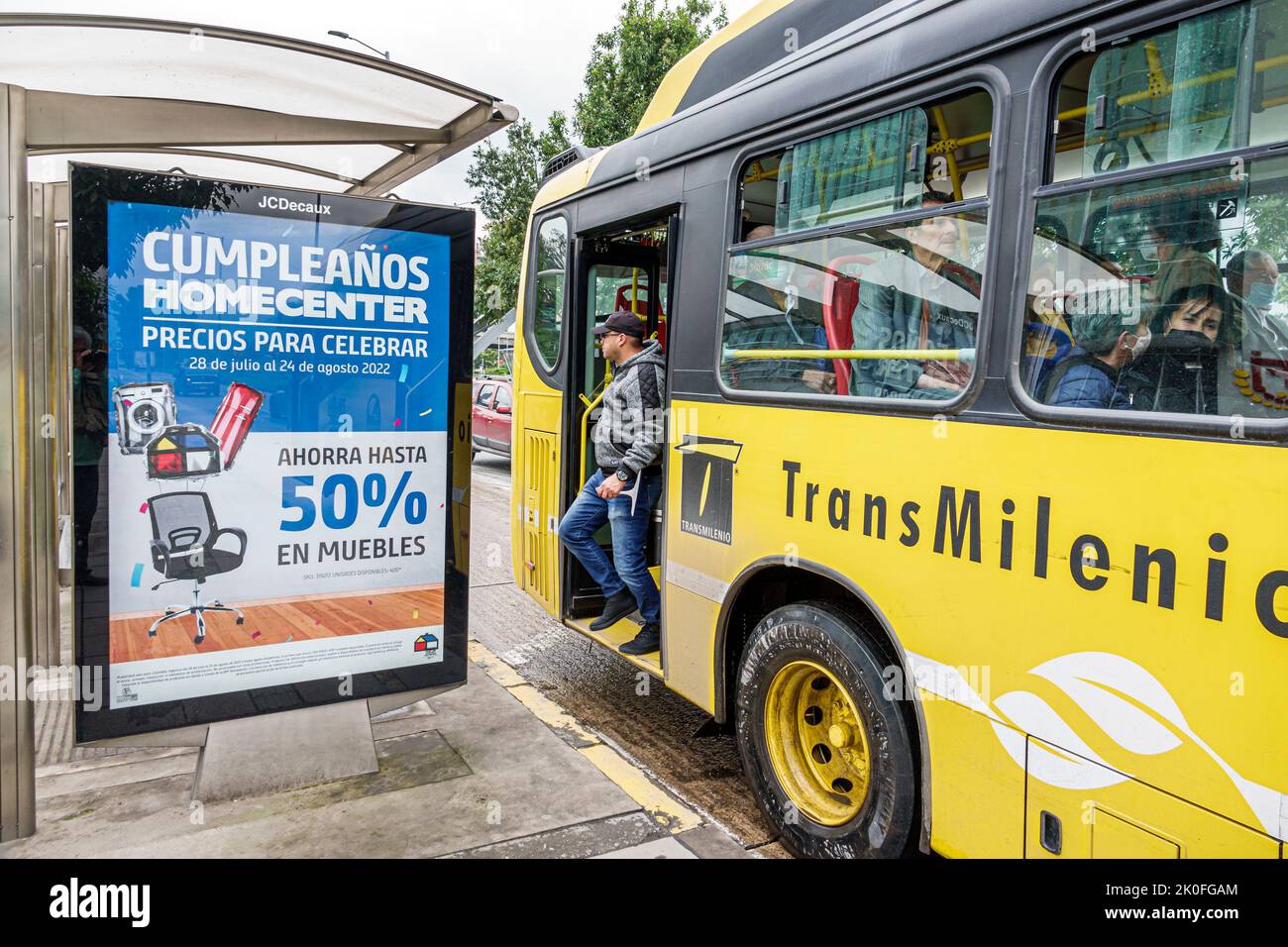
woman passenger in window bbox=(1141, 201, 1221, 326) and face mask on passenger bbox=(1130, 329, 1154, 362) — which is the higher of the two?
woman passenger in window bbox=(1141, 201, 1221, 326)

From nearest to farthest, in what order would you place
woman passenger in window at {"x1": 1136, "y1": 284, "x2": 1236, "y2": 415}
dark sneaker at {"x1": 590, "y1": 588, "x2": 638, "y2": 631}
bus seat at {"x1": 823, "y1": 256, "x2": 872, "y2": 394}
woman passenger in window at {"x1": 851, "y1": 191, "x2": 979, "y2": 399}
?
woman passenger in window at {"x1": 1136, "y1": 284, "x2": 1236, "y2": 415}, woman passenger in window at {"x1": 851, "y1": 191, "x2": 979, "y2": 399}, bus seat at {"x1": 823, "y1": 256, "x2": 872, "y2": 394}, dark sneaker at {"x1": 590, "y1": 588, "x2": 638, "y2": 631}

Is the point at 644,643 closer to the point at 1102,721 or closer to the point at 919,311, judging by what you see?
the point at 919,311

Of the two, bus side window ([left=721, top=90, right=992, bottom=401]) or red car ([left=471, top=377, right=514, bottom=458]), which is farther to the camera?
red car ([left=471, top=377, right=514, bottom=458])

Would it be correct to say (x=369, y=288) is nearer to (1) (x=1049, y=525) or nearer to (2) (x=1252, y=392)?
(1) (x=1049, y=525)

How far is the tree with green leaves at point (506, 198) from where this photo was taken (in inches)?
882

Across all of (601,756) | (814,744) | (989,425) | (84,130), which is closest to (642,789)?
(601,756)

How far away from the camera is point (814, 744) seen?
3480 millimetres

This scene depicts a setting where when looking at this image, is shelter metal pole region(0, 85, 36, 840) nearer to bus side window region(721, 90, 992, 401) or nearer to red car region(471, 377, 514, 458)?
bus side window region(721, 90, 992, 401)

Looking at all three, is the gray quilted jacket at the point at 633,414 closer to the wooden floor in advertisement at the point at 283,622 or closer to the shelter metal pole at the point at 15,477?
the wooden floor in advertisement at the point at 283,622

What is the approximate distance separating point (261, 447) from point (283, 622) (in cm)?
77

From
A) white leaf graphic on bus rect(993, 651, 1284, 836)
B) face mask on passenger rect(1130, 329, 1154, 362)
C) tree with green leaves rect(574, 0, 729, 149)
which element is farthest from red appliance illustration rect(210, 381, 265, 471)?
tree with green leaves rect(574, 0, 729, 149)

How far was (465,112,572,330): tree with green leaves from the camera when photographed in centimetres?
2241

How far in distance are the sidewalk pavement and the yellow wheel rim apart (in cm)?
37

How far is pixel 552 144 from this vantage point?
21359mm
